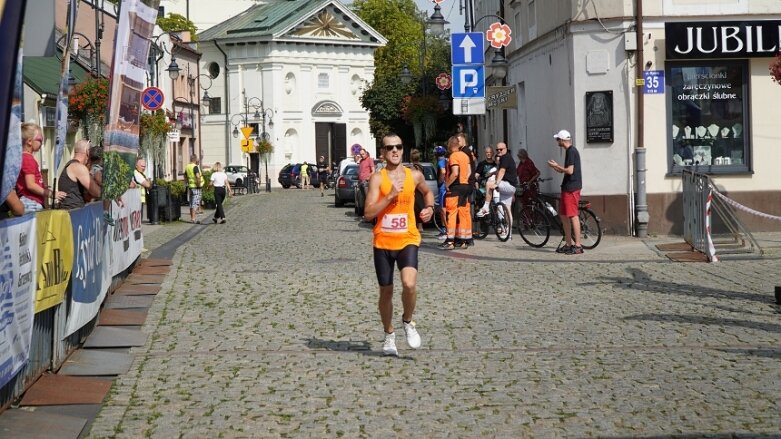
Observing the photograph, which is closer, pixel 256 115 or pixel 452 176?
pixel 452 176

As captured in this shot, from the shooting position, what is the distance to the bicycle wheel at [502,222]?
21578 mm

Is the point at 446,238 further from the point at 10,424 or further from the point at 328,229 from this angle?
the point at 10,424

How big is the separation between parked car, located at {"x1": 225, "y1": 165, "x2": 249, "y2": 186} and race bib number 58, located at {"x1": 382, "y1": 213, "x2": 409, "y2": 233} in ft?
193

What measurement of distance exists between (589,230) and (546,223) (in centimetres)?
118

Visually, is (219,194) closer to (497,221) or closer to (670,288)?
(497,221)

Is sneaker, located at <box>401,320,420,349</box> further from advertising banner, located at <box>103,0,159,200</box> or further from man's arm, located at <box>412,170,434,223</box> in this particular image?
advertising banner, located at <box>103,0,159,200</box>

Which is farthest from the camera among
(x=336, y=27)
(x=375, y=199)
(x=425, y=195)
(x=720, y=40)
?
(x=336, y=27)

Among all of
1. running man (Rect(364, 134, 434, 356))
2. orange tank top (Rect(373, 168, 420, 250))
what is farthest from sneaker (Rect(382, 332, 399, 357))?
orange tank top (Rect(373, 168, 420, 250))

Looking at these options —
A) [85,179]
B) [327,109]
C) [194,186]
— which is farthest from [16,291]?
[327,109]

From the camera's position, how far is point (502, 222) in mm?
21625

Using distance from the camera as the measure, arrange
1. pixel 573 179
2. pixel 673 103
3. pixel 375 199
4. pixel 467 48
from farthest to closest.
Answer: pixel 467 48 → pixel 673 103 → pixel 573 179 → pixel 375 199

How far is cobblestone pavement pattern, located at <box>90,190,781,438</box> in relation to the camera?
7.39 m

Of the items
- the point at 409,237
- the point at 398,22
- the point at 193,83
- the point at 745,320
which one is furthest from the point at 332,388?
the point at 398,22

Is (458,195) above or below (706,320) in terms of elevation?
above
